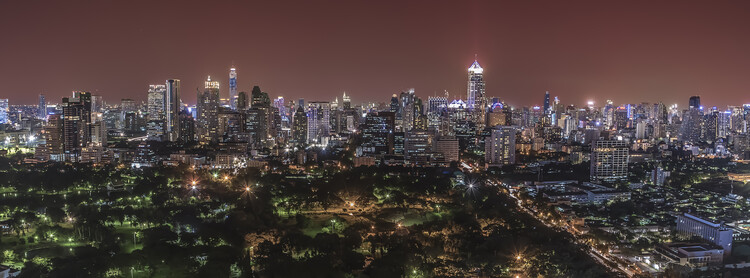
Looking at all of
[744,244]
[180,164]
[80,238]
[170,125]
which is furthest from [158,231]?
[170,125]

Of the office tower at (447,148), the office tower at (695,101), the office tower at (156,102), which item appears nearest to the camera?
the office tower at (447,148)

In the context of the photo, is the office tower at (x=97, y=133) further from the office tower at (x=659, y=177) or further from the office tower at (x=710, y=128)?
the office tower at (x=710, y=128)

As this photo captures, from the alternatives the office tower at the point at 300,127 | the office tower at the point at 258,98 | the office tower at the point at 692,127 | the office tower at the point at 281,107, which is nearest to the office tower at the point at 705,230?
the office tower at the point at 300,127

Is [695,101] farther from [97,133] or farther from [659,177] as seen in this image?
[97,133]

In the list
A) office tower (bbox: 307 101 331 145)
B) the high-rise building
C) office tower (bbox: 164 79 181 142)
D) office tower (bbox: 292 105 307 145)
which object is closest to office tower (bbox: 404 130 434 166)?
office tower (bbox: 307 101 331 145)

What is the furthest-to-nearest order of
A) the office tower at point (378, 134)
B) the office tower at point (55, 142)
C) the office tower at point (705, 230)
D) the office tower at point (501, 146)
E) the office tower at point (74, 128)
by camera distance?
the office tower at point (378, 134)
the office tower at point (501, 146)
the office tower at point (74, 128)
the office tower at point (55, 142)
the office tower at point (705, 230)

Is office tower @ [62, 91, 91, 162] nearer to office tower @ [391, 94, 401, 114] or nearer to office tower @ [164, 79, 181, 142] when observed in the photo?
office tower @ [164, 79, 181, 142]

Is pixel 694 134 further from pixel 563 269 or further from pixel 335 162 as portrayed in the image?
pixel 563 269
